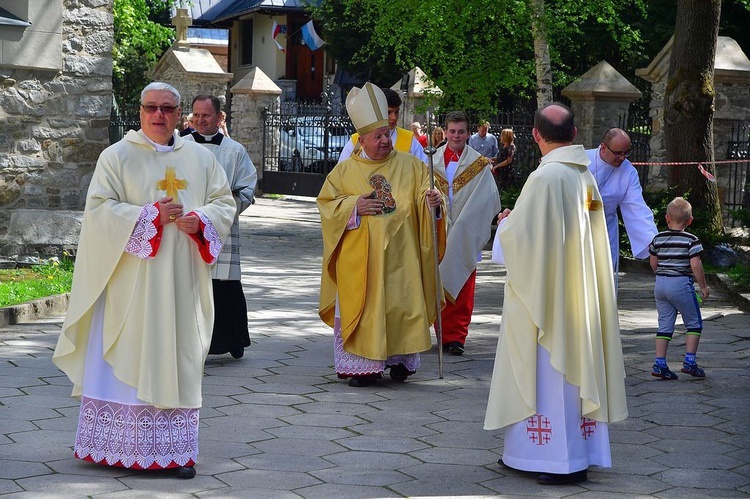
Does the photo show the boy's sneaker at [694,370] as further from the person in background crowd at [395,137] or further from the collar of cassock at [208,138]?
the collar of cassock at [208,138]

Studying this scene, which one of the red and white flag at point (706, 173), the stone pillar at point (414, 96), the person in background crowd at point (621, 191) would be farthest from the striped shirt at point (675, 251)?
the stone pillar at point (414, 96)

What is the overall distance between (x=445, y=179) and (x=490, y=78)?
1117 centimetres

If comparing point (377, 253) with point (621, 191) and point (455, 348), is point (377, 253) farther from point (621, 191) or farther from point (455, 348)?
point (621, 191)

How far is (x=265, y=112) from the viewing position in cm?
2550

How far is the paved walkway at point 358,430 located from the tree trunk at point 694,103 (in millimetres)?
5451

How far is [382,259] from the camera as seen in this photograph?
7.60 m

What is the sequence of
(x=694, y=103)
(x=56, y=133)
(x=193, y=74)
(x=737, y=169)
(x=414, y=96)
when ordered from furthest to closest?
(x=193, y=74), (x=414, y=96), (x=737, y=169), (x=694, y=103), (x=56, y=133)

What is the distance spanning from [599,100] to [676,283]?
482 inches

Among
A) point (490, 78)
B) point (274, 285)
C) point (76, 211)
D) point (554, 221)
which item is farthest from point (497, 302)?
point (490, 78)

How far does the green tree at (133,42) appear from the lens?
110 ft

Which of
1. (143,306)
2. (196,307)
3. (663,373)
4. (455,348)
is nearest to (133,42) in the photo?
(455,348)

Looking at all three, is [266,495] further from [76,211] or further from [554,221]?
[76,211]

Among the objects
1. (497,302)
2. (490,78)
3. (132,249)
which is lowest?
(497,302)

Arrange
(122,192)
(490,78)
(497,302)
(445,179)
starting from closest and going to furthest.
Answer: (122,192)
(445,179)
(497,302)
(490,78)
